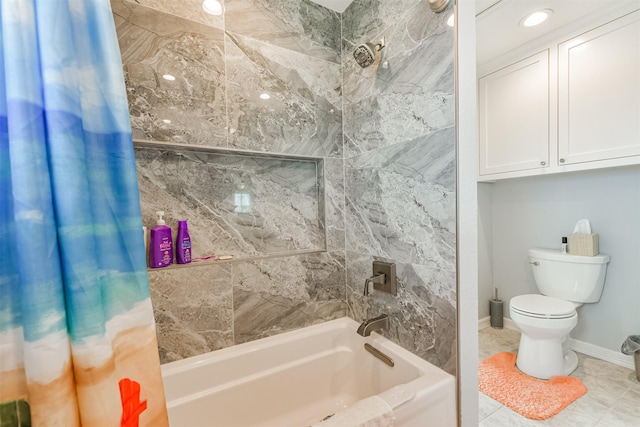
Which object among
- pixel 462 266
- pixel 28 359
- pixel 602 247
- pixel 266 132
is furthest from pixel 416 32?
pixel 602 247

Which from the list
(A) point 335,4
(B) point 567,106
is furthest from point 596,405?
(A) point 335,4

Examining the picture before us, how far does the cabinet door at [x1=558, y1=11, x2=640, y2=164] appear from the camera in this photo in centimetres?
166

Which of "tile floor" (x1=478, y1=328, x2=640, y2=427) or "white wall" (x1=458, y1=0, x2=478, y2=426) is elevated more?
"white wall" (x1=458, y1=0, x2=478, y2=426)

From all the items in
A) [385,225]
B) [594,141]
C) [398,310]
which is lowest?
[398,310]

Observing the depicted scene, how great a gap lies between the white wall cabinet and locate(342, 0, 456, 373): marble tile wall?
1.53 metres

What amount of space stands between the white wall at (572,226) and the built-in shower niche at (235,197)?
197 cm

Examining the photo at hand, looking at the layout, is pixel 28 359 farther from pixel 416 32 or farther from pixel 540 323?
pixel 540 323

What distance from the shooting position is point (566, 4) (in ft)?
5.52

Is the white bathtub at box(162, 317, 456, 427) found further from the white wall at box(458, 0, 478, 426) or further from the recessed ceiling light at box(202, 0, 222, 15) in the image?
the recessed ceiling light at box(202, 0, 222, 15)

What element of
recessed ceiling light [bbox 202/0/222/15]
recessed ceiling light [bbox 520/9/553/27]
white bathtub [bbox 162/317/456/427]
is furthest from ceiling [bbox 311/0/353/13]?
white bathtub [bbox 162/317/456/427]

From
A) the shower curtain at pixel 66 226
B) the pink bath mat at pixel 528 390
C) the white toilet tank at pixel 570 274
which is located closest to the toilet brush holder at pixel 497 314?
the white toilet tank at pixel 570 274

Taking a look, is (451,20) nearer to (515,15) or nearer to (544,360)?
(515,15)

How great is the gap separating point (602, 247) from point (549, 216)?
39cm

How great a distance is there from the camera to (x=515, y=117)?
7.25ft
